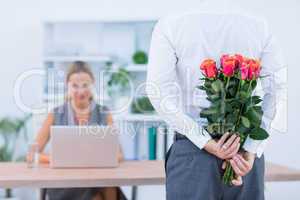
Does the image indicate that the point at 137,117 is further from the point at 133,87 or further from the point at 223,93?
the point at 223,93

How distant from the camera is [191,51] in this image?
153 centimetres

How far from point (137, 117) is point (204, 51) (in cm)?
227

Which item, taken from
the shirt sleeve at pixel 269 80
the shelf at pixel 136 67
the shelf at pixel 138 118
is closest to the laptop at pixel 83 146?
the shirt sleeve at pixel 269 80

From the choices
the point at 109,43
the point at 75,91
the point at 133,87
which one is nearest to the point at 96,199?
the point at 75,91

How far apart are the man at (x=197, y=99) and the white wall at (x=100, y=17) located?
8.24 ft

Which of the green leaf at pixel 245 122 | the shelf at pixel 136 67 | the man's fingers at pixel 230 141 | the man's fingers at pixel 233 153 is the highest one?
the shelf at pixel 136 67

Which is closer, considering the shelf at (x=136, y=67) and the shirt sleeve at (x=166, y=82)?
the shirt sleeve at (x=166, y=82)

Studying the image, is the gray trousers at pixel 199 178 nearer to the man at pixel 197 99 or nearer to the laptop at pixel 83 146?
the man at pixel 197 99

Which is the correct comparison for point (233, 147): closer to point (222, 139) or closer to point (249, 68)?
point (222, 139)

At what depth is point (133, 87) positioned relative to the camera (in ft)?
12.8

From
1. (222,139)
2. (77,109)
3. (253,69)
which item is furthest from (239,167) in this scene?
(77,109)

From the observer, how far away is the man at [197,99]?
147cm

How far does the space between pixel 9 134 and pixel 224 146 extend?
2.94 m

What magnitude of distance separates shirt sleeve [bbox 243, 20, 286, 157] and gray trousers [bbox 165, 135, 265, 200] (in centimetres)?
14
